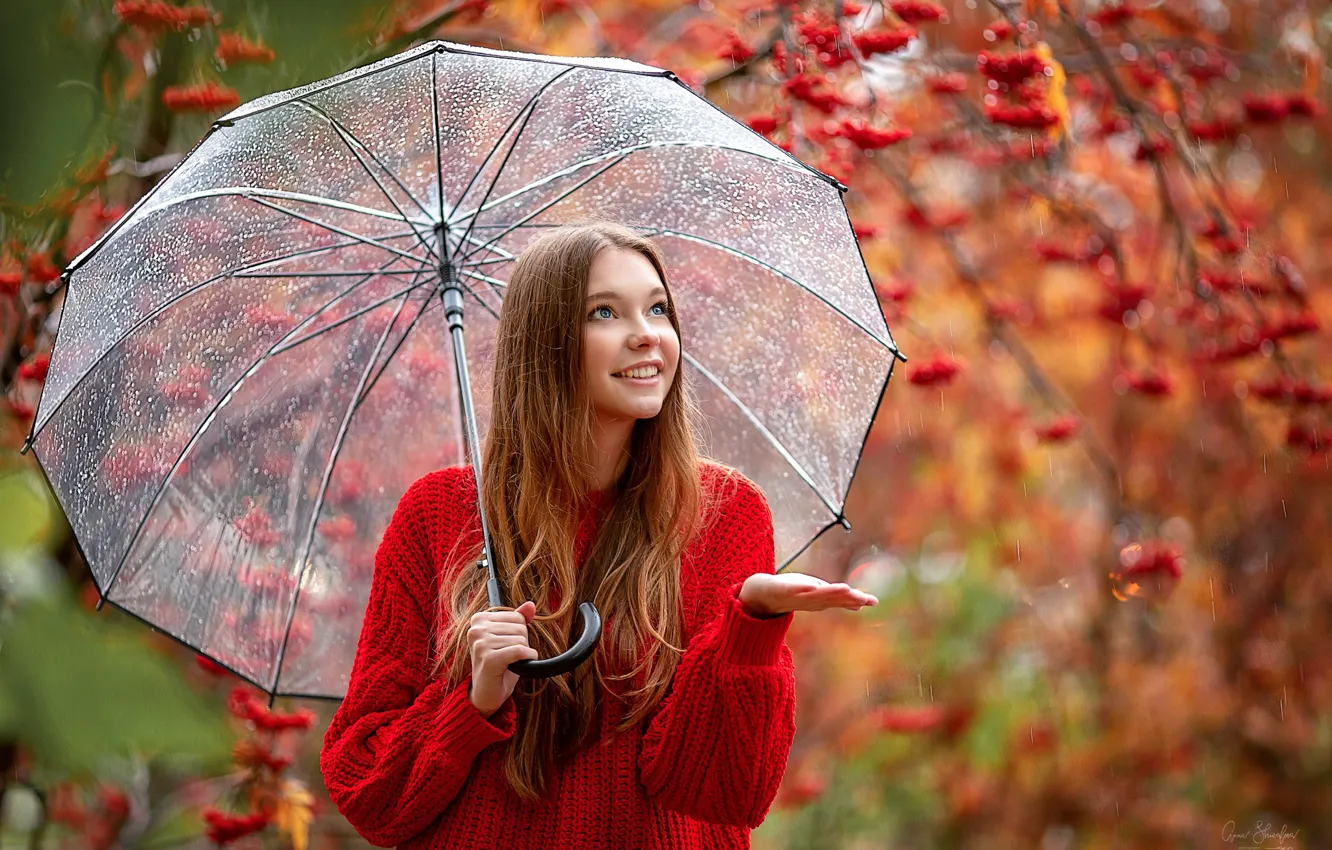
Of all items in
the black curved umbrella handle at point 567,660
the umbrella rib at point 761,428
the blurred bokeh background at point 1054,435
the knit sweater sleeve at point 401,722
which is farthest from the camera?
the blurred bokeh background at point 1054,435

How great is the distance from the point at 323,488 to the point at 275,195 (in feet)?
1.80

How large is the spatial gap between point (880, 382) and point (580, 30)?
10.7ft

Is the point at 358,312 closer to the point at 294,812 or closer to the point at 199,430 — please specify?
the point at 199,430

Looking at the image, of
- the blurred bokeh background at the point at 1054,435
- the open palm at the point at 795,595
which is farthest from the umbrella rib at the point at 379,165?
the blurred bokeh background at the point at 1054,435

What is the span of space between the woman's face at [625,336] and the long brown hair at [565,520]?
16mm

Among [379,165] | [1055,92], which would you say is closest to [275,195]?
[379,165]

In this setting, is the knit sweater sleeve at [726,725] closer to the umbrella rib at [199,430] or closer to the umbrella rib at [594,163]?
the umbrella rib at [594,163]

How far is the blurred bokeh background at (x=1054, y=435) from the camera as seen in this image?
351 cm

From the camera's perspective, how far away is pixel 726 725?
1.72m

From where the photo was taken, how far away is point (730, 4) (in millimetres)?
4078

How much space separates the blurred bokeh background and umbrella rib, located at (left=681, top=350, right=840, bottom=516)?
32.5 inches

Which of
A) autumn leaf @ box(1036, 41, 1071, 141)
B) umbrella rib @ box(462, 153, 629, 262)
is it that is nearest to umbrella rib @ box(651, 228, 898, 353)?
umbrella rib @ box(462, 153, 629, 262)

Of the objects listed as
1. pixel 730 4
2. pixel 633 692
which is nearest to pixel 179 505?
pixel 633 692

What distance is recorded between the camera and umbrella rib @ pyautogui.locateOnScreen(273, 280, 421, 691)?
231cm
